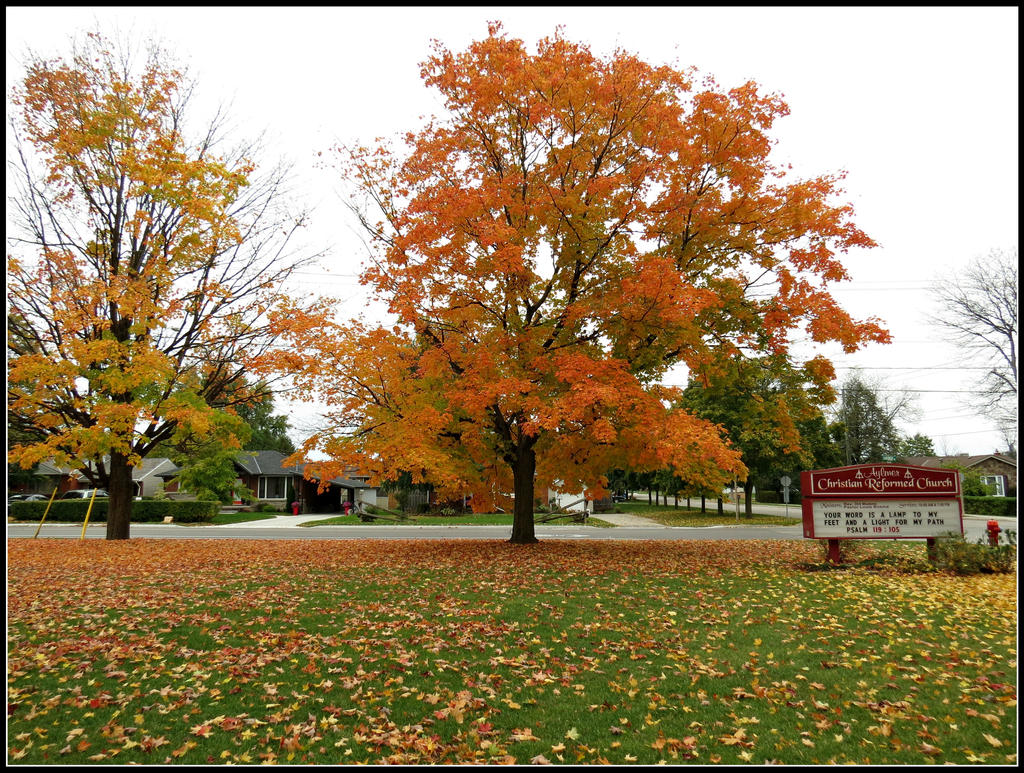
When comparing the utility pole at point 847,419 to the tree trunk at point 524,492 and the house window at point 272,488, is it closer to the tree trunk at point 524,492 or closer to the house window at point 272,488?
the tree trunk at point 524,492

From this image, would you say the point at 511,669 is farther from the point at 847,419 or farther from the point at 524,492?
the point at 847,419

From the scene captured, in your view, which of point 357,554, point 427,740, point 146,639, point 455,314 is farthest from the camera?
point 357,554

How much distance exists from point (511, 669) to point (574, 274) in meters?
9.69

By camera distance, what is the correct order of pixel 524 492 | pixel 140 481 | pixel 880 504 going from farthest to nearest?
1. pixel 140 481
2. pixel 524 492
3. pixel 880 504

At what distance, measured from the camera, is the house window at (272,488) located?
50.8 meters

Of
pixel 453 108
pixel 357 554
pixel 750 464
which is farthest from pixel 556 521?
pixel 453 108

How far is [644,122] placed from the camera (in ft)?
40.3

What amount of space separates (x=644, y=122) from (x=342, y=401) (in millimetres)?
9808

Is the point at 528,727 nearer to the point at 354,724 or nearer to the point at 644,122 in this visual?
the point at 354,724

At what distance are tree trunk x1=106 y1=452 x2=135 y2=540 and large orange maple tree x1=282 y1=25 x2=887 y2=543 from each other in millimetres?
7886

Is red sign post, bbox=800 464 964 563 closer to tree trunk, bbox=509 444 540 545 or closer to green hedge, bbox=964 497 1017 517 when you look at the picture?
tree trunk, bbox=509 444 540 545

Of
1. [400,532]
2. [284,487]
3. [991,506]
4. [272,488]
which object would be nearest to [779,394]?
[400,532]

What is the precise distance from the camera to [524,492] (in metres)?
15.2

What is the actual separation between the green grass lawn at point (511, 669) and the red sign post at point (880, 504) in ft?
6.44
